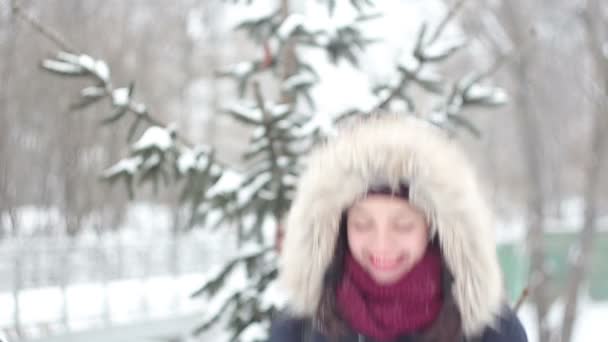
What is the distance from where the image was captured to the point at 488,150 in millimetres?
15477

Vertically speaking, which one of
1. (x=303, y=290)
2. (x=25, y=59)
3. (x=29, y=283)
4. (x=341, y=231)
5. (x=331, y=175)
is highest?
(x=25, y=59)

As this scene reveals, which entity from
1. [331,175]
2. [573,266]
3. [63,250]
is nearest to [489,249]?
[331,175]

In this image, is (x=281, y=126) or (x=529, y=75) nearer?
(x=281, y=126)

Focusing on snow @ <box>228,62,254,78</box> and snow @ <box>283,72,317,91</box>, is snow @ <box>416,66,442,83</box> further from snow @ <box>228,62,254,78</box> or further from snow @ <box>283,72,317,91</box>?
snow @ <box>228,62,254,78</box>

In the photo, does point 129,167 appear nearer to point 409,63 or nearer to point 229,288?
point 229,288

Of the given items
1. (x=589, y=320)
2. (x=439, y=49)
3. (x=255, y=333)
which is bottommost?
(x=589, y=320)

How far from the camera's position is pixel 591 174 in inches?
253

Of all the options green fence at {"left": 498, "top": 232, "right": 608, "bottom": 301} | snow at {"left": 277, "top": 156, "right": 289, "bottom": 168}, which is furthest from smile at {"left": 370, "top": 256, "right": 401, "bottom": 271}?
green fence at {"left": 498, "top": 232, "right": 608, "bottom": 301}

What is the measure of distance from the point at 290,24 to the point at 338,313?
168cm

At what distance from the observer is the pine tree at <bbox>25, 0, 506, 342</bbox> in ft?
9.66

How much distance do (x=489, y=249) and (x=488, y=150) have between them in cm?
1429

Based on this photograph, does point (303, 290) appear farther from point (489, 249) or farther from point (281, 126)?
point (281, 126)

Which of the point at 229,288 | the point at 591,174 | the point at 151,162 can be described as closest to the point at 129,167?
the point at 151,162

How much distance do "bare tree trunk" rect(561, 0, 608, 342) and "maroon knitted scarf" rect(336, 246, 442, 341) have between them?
480 cm
